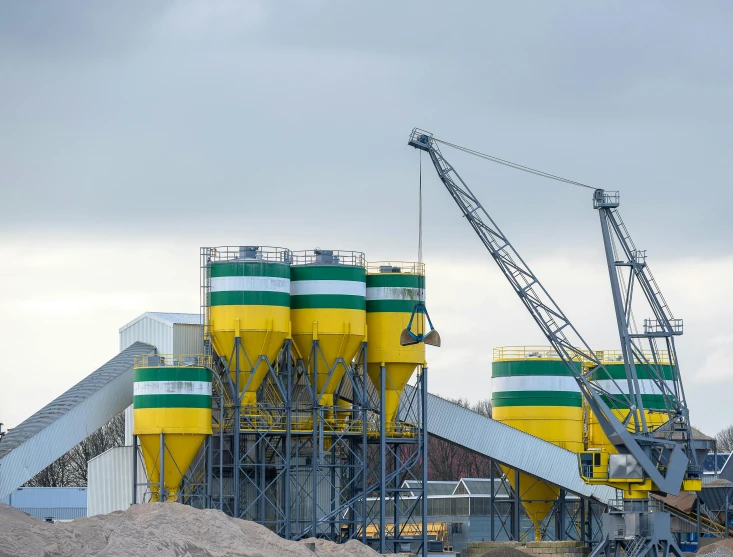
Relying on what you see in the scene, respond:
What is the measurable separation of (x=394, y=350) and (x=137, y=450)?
1158 cm

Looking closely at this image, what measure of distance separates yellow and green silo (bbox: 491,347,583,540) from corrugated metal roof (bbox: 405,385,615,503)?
3782 mm

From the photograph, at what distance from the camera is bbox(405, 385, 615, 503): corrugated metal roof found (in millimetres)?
61994

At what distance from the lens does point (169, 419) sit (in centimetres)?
5181

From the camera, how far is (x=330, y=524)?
56.5 meters

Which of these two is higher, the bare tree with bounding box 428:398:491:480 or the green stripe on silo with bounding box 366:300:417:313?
the green stripe on silo with bounding box 366:300:417:313

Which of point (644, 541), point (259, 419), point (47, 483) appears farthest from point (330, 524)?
point (47, 483)

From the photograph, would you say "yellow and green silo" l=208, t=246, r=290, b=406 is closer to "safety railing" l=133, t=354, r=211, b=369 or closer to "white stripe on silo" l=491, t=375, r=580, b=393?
"safety railing" l=133, t=354, r=211, b=369

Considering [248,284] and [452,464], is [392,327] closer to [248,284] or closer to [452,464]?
[248,284]

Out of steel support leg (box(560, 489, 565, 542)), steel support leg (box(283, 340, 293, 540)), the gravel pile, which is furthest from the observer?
steel support leg (box(560, 489, 565, 542))

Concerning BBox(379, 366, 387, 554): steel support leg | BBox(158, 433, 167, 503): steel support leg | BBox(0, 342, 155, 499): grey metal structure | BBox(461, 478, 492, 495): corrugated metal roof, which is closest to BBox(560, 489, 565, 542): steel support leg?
BBox(379, 366, 387, 554): steel support leg

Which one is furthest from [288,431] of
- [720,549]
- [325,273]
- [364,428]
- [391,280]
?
[720,549]

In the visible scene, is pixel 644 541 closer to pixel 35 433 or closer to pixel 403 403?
pixel 403 403

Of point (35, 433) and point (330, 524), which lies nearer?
point (35, 433)

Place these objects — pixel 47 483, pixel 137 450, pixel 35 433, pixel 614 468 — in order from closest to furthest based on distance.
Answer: pixel 35 433
pixel 137 450
pixel 614 468
pixel 47 483
